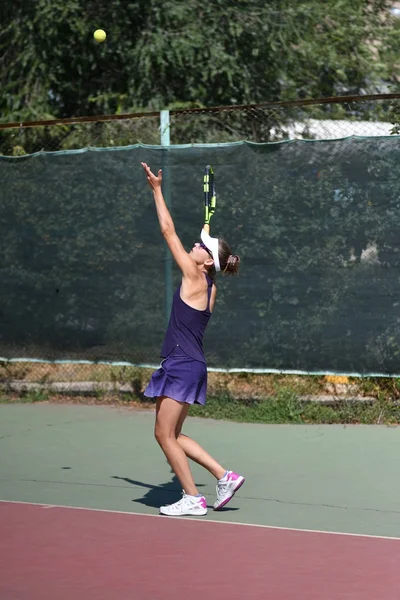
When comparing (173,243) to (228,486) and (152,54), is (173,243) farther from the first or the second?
(152,54)

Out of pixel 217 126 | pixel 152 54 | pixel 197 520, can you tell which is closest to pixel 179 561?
pixel 197 520

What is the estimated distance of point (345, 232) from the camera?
30.9 ft

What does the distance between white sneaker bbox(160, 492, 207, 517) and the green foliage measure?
24.0 ft

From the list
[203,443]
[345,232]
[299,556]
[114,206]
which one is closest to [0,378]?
[114,206]

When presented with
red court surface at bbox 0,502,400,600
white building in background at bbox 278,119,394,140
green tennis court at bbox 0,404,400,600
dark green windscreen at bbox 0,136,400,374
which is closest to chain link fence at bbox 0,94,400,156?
white building in background at bbox 278,119,394,140

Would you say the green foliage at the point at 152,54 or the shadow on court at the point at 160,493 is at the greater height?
the green foliage at the point at 152,54

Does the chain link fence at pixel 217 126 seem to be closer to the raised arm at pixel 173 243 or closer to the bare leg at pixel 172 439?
the raised arm at pixel 173 243

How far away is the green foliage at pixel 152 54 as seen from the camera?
1347cm

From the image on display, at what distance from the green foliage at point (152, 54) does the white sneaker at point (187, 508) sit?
7312 millimetres

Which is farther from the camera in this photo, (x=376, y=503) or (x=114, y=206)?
(x=114, y=206)

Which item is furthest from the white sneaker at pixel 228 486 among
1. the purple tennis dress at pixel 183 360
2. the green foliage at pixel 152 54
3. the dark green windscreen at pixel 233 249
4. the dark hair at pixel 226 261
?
the green foliage at pixel 152 54

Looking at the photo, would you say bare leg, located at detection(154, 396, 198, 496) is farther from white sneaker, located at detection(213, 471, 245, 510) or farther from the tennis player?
white sneaker, located at detection(213, 471, 245, 510)

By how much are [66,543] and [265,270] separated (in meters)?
3.95

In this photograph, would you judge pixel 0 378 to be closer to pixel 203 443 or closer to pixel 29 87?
→ pixel 203 443
